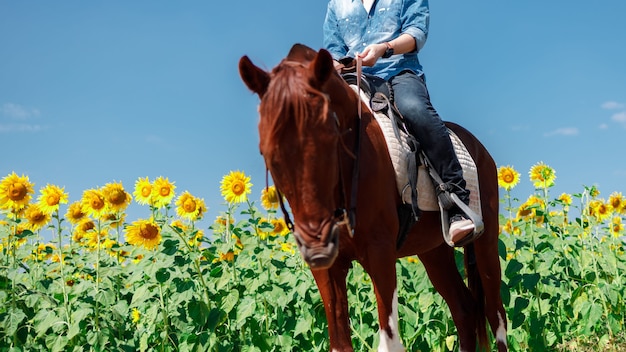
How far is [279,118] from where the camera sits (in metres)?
2.57

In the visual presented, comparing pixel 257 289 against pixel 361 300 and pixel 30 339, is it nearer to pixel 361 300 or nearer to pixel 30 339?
pixel 361 300

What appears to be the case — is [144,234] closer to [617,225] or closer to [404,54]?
[404,54]

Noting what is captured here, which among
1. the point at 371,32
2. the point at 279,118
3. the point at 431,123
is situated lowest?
the point at 279,118

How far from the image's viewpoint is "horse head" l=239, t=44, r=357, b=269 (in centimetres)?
258

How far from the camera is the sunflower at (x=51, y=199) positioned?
5.78 metres

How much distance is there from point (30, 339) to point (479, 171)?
12.9 ft

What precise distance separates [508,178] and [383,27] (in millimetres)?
3391

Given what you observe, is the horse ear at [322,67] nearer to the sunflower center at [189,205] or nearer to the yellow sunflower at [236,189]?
the yellow sunflower at [236,189]

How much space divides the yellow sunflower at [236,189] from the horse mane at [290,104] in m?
3.00

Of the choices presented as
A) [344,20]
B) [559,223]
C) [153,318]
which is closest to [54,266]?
[153,318]

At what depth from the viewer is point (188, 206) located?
586cm

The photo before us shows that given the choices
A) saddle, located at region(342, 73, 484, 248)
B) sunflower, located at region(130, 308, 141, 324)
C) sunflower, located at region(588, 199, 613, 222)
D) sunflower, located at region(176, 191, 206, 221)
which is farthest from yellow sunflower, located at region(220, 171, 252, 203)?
sunflower, located at region(588, 199, 613, 222)

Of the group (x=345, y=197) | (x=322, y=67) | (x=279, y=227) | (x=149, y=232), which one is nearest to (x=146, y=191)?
(x=149, y=232)

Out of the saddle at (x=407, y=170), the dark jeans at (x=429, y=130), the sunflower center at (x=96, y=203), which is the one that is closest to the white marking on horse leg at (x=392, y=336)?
the saddle at (x=407, y=170)
